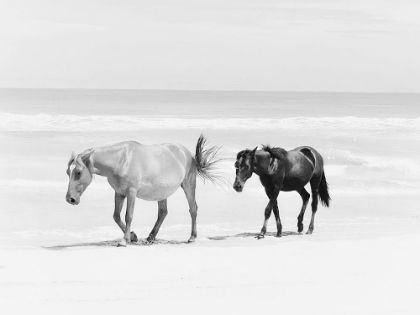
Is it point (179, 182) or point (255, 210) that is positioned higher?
point (179, 182)

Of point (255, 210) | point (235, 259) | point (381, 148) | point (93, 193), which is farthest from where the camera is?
point (381, 148)

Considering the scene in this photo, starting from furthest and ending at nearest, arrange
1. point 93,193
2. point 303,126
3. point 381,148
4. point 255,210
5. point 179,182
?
1. point 303,126
2. point 381,148
3. point 93,193
4. point 255,210
5. point 179,182

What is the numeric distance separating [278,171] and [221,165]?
606cm

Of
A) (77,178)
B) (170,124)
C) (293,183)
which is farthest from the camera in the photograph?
(170,124)

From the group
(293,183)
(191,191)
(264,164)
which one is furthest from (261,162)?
(191,191)

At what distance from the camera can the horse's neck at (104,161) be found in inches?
279

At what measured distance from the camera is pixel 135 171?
7.12m

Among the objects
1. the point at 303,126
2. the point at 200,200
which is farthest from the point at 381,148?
the point at 200,200

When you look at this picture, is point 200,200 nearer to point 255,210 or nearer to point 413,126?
point 255,210

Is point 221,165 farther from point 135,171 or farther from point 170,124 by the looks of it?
point 170,124

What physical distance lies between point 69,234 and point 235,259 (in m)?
2.34

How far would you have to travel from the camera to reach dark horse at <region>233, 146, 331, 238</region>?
7465 mm

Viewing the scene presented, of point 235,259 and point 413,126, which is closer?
point 235,259

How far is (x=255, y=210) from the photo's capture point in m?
10.1
